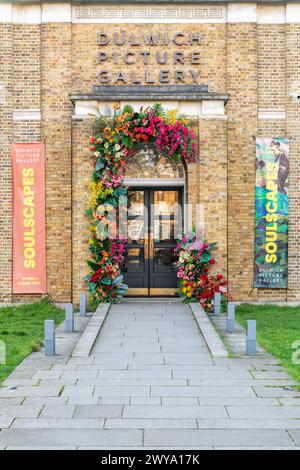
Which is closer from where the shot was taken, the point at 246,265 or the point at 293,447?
the point at 293,447

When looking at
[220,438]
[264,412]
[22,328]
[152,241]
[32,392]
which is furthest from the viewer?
[152,241]

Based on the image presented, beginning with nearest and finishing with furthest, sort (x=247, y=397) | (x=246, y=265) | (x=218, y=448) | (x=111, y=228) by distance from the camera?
(x=218, y=448)
(x=247, y=397)
(x=111, y=228)
(x=246, y=265)

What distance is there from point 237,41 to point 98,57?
132 inches

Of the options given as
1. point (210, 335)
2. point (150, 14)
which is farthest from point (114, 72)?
point (210, 335)

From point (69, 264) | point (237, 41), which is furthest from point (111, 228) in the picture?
point (237, 41)

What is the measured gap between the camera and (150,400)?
712 cm

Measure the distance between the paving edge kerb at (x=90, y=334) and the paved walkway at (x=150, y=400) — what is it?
0.57 ft

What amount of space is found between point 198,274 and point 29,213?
432cm

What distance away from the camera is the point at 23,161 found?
587 inches

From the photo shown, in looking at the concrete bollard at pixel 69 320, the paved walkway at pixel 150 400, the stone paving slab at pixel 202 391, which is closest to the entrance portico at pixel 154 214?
the concrete bollard at pixel 69 320

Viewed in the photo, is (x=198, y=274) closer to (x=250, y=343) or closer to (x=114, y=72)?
(x=250, y=343)

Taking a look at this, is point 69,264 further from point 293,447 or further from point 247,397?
point 293,447

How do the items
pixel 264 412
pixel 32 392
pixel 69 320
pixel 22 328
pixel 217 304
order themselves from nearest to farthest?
pixel 264 412, pixel 32 392, pixel 69 320, pixel 22 328, pixel 217 304

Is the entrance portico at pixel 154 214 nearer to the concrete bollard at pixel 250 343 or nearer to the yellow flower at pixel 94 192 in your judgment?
the yellow flower at pixel 94 192
